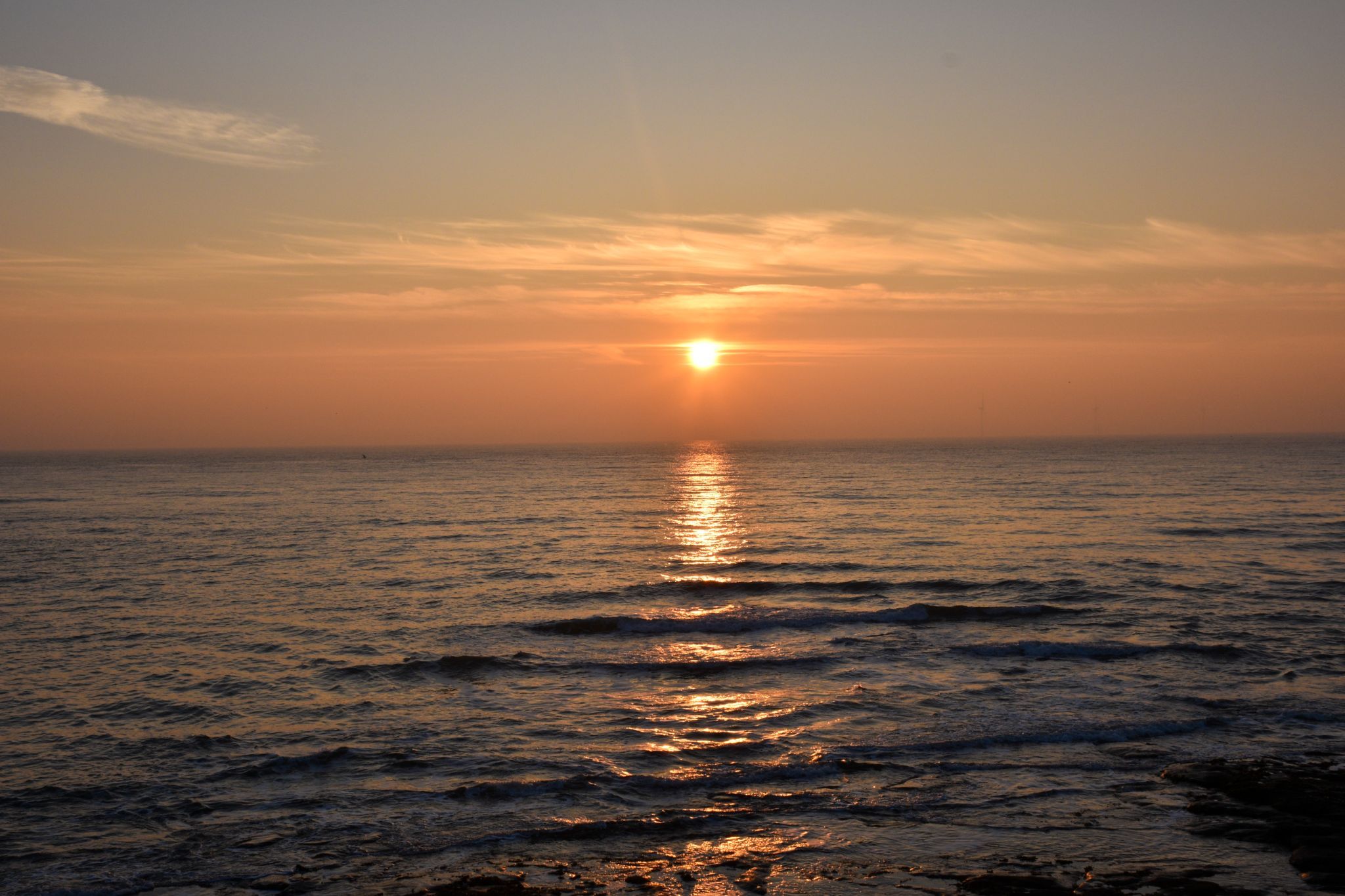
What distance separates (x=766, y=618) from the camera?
3216cm

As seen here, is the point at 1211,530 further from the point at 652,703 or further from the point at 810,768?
the point at 810,768

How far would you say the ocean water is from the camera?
13.8 m

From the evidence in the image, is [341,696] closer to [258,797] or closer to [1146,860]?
[258,797]

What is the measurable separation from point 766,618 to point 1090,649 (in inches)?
409

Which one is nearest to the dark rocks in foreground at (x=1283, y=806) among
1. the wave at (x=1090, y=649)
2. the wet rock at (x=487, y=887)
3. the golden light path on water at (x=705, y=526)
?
the wave at (x=1090, y=649)

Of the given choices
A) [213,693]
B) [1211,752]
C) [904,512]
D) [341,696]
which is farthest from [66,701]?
[904,512]

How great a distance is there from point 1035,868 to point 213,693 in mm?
19086

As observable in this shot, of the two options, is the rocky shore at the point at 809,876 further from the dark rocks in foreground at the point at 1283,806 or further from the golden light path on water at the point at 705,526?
the golden light path on water at the point at 705,526

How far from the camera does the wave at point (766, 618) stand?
30.8 metres

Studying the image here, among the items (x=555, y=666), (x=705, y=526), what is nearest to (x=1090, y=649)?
(x=555, y=666)

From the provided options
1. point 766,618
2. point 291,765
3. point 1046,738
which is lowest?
point 766,618

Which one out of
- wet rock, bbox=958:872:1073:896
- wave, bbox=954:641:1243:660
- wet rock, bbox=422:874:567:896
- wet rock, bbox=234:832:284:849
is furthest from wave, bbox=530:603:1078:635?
wet rock, bbox=958:872:1073:896

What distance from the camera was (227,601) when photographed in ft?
115

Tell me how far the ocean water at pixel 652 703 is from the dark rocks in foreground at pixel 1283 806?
0.49 meters
